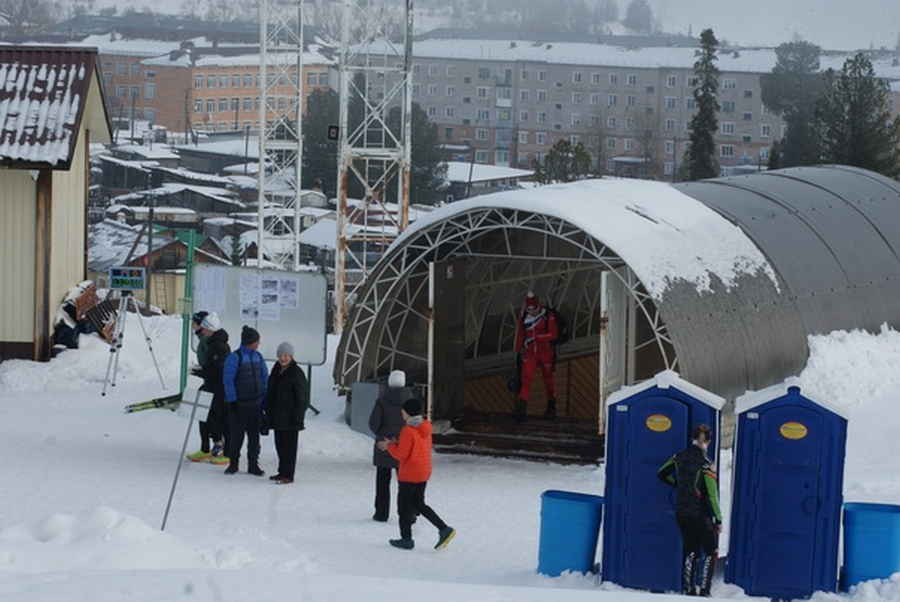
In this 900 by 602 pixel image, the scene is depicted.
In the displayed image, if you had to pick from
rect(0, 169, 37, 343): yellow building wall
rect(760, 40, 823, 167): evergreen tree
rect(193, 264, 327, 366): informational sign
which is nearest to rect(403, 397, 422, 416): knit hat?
rect(193, 264, 327, 366): informational sign

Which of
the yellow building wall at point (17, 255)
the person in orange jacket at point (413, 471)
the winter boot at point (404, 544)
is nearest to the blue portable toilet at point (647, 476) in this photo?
the person in orange jacket at point (413, 471)

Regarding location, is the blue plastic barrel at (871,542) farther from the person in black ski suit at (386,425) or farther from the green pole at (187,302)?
the green pole at (187,302)

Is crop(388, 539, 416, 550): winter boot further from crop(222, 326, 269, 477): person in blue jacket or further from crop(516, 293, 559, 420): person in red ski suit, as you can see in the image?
crop(516, 293, 559, 420): person in red ski suit

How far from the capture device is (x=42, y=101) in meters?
21.7

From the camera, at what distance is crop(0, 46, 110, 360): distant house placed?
2106cm

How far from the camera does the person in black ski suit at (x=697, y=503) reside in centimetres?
1136

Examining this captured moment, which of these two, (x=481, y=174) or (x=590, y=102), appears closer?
(x=481, y=174)

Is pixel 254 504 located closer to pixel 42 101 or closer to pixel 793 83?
pixel 42 101

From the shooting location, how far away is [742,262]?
19969 millimetres

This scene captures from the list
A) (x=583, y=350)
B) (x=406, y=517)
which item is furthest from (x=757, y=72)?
(x=406, y=517)

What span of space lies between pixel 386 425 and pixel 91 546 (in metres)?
3.22

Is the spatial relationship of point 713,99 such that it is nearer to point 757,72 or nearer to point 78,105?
point 757,72

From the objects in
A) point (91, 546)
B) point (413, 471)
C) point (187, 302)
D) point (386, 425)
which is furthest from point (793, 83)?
point (91, 546)

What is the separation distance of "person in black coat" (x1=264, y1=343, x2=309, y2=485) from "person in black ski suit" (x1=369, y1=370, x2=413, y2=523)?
58.0 inches
